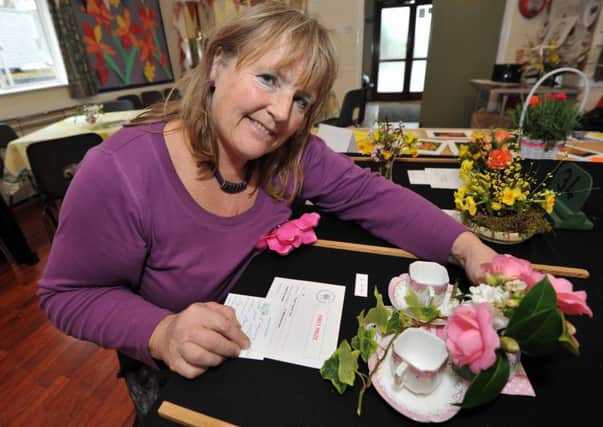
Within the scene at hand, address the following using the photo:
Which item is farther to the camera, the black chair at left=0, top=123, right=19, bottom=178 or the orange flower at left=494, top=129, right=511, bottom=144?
the black chair at left=0, top=123, right=19, bottom=178

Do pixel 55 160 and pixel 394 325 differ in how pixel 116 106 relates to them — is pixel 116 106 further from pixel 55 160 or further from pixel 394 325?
pixel 394 325

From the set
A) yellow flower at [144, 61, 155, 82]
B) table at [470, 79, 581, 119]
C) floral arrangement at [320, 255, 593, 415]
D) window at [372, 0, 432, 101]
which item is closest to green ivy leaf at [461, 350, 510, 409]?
floral arrangement at [320, 255, 593, 415]

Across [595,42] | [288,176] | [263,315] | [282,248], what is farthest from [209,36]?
[595,42]

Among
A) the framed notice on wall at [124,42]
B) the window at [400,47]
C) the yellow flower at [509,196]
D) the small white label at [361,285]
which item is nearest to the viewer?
the small white label at [361,285]

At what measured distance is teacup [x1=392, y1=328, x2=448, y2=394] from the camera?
Answer: 48 cm

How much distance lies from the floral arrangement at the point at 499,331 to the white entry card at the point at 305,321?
2.2 inches

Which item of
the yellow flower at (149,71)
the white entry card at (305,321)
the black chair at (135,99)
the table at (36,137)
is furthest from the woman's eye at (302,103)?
the yellow flower at (149,71)

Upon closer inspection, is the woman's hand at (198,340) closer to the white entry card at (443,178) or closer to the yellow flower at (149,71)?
the white entry card at (443,178)

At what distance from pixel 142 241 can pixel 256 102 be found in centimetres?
41

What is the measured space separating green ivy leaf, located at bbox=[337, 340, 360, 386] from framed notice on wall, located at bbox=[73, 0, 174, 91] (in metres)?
4.86

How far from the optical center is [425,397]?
50 cm

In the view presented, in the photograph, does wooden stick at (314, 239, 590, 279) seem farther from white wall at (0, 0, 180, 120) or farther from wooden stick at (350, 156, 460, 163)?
white wall at (0, 0, 180, 120)

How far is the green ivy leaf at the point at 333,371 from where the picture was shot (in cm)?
52

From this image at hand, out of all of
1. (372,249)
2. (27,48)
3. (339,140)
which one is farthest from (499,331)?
(27,48)
